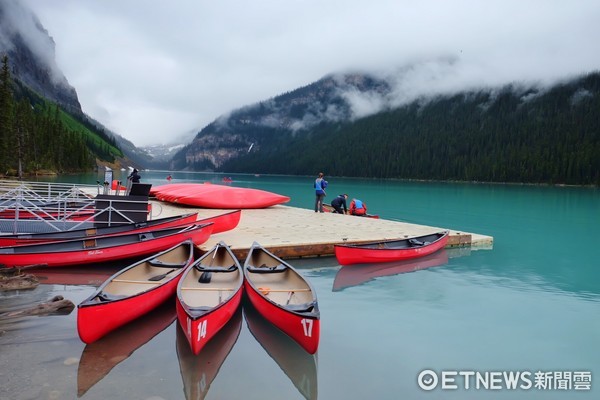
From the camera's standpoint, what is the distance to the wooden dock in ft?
53.2

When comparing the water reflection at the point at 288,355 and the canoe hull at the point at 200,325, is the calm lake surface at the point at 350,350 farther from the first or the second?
the canoe hull at the point at 200,325

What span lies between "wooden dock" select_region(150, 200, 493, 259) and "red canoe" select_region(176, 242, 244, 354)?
304cm

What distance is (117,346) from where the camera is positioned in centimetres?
825

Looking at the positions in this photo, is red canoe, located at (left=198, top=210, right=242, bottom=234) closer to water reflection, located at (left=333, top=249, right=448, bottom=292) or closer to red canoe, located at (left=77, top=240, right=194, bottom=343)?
red canoe, located at (left=77, top=240, right=194, bottom=343)

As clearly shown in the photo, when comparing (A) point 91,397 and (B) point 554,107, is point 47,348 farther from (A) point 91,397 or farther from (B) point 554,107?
(B) point 554,107

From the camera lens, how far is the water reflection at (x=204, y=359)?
6.92 meters

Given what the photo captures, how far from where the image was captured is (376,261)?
53.6 ft

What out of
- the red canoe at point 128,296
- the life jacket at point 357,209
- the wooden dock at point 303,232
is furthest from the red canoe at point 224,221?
the life jacket at point 357,209

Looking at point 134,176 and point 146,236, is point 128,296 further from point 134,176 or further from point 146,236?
point 134,176

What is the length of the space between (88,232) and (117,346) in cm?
814

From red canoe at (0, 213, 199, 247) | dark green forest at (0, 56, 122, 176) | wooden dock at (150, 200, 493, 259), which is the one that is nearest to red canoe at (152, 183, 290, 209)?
wooden dock at (150, 200, 493, 259)

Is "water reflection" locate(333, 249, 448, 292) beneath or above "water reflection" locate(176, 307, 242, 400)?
beneath

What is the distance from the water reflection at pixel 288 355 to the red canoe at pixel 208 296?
72 cm

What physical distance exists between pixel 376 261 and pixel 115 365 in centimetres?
1076
